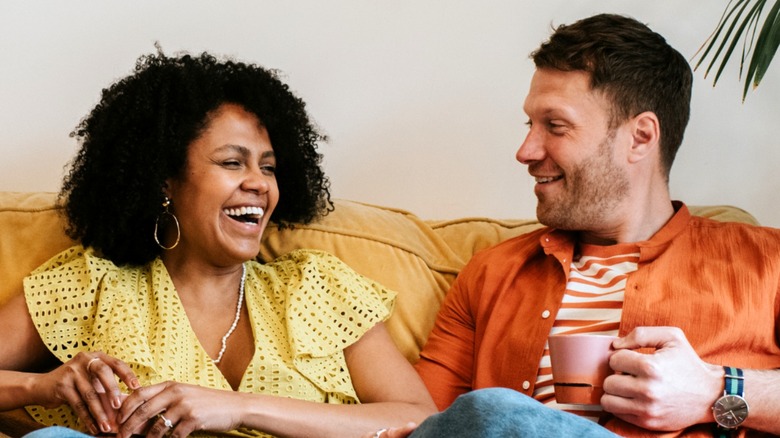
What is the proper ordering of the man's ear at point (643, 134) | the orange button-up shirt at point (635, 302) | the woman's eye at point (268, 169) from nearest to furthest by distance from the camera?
the orange button-up shirt at point (635, 302) → the man's ear at point (643, 134) → the woman's eye at point (268, 169)

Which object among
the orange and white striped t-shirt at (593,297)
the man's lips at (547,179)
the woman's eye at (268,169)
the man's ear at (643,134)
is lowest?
the orange and white striped t-shirt at (593,297)

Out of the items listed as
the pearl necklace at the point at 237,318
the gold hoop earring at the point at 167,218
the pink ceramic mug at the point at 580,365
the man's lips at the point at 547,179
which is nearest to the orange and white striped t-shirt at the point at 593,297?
the man's lips at the point at 547,179

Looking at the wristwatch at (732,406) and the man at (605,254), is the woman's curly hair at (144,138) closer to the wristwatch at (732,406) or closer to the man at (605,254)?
the man at (605,254)

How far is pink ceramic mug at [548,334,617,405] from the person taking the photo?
1299 mm

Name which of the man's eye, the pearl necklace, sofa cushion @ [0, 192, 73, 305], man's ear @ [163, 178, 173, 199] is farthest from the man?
sofa cushion @ [0, 192, 73, 305]

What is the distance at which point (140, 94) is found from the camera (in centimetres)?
186

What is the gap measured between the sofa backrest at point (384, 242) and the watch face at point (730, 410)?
2.02ft

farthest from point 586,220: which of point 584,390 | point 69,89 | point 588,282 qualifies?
point 69,89

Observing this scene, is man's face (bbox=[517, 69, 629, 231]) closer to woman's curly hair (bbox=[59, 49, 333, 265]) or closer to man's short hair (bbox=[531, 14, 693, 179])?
man's short hair (bbox=[531, 14, 693, 179])

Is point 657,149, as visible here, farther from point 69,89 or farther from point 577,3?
point 69,89

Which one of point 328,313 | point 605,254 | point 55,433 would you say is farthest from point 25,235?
point 605,254

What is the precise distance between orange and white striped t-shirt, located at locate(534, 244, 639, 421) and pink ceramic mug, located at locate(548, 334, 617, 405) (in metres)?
0.26

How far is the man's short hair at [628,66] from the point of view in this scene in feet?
5.78

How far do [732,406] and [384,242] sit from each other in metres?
0.80
